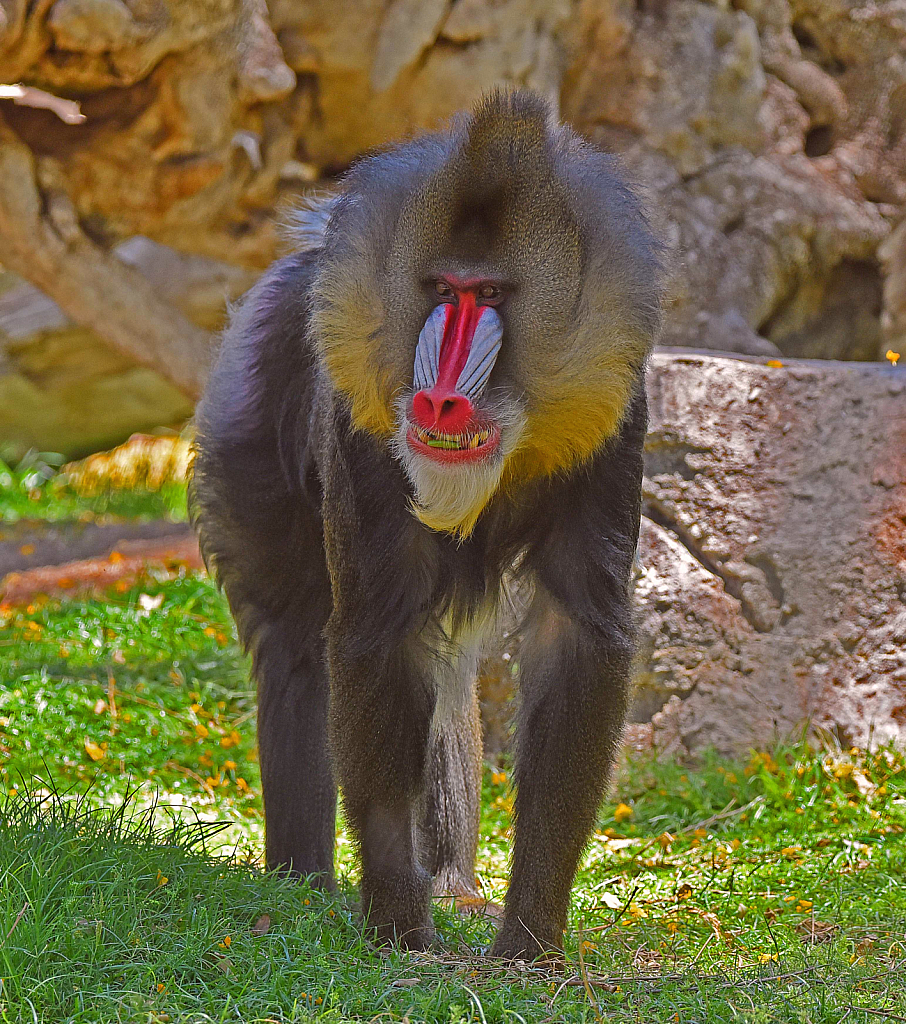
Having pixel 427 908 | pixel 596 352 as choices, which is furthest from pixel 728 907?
pixel 596 352

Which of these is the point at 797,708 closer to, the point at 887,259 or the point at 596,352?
the point at 596,352

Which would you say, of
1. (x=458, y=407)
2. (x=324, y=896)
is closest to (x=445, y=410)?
(x=458, y=407)

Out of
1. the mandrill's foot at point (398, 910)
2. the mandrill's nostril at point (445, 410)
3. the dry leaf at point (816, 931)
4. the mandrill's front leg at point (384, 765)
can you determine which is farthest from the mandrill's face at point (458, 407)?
the dry leaf at point (816, 931)

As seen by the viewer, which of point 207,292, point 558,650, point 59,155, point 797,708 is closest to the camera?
point 558,650

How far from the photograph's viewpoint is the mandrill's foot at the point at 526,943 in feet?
9.18

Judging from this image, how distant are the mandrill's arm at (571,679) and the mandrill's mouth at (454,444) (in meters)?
0.38

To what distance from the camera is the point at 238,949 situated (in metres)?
2.54

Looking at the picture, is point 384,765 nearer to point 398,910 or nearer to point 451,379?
point 398,910

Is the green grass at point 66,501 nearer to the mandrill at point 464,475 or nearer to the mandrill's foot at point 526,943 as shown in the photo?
the mandrill at point 464,475

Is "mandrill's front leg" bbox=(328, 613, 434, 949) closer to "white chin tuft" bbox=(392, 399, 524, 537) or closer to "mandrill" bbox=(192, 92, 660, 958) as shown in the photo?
"mandrill" bbox=(192, 92, 660, 958)

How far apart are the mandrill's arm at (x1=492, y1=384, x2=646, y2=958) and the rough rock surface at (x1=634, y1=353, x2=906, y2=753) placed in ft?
Result: 5.79

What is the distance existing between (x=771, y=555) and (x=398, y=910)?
2293 millimetres

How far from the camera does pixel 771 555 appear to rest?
459cm

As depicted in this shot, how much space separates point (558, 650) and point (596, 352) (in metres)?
0.69
